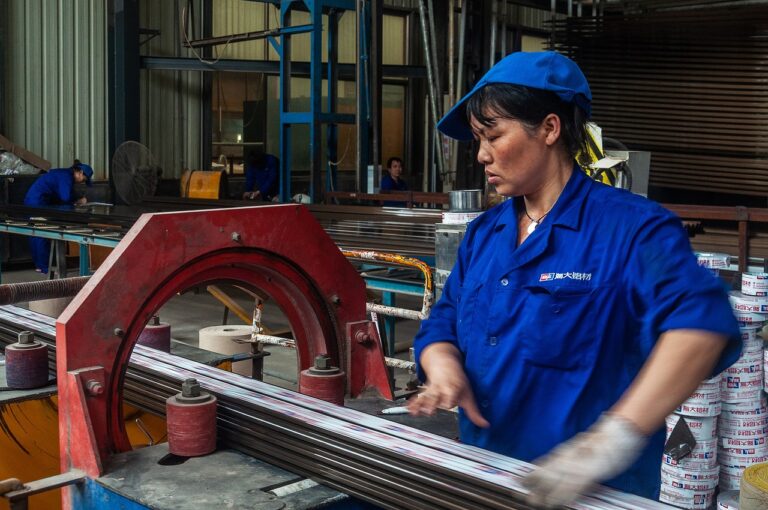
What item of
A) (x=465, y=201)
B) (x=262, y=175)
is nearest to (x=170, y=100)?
(x=262, y=175)

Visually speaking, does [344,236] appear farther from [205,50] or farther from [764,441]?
[205,50]

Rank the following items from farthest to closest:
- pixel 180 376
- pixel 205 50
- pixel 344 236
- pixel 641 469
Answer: pixel 205 50 < pixel 344 236 < pixel 180 376 < pixel 641 469

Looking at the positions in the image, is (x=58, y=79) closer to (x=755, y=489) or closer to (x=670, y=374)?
(x=755, y=489)

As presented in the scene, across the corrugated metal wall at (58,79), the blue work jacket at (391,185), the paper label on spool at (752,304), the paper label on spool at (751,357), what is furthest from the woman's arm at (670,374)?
the corrugated metal wall at (58,79)

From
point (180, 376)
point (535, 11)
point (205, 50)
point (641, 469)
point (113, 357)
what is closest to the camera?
point (641, 469)

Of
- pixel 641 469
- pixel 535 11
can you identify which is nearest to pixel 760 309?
pixel 641 469

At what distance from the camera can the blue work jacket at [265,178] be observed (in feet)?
31.3

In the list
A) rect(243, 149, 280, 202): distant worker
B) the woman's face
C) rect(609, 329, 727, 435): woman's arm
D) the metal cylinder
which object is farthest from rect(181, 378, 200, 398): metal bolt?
rect(243, 149, 280, 202): distant worker

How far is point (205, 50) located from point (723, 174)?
631cm

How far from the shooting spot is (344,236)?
4.74 metres

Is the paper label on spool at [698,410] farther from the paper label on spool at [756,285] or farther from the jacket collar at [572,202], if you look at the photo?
the jacket collar at [572,202]

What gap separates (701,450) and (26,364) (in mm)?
2290

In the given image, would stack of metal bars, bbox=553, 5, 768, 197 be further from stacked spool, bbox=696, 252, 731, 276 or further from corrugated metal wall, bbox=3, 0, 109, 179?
corrugated metal wall, bbox=3, 0, 109, 179

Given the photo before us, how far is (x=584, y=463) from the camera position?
1129 mm
